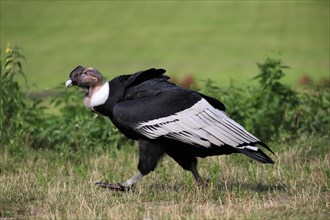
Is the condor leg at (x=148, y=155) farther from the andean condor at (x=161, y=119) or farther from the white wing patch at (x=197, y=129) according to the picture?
the white wing patch at (x=197, y=129)

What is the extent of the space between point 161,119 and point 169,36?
940 inches

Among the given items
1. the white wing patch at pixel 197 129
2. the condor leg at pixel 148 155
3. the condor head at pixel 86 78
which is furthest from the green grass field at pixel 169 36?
the white wing patch at pixel 197 129

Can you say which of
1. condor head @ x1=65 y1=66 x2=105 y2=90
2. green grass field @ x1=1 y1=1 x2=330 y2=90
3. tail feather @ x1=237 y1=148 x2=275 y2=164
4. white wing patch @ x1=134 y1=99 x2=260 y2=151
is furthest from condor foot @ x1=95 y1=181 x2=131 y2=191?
green grass field @ x1=1 y1=1 x2=330 y2=90

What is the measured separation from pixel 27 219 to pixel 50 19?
2777 centimetres

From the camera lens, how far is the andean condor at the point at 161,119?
23.4 feet

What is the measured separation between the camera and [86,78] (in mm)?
7508

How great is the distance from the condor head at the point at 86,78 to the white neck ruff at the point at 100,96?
0.31ft

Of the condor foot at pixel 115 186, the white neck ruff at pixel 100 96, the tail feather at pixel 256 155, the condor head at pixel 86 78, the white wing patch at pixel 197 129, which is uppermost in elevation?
the condor head at pixel 86 78

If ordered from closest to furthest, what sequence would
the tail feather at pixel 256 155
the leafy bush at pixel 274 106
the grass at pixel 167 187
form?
the grass at pixel 167 187 < the tail feather at pixel 256 155 < the leafy bush at pixel 274 106

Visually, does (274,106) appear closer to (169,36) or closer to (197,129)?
(197,129)

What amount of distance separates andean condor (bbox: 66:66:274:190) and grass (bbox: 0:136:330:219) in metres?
0.38

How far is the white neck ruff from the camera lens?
287 inches

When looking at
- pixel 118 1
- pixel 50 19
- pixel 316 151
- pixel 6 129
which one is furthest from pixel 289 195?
pixel 118 1

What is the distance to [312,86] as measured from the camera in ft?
36.5
